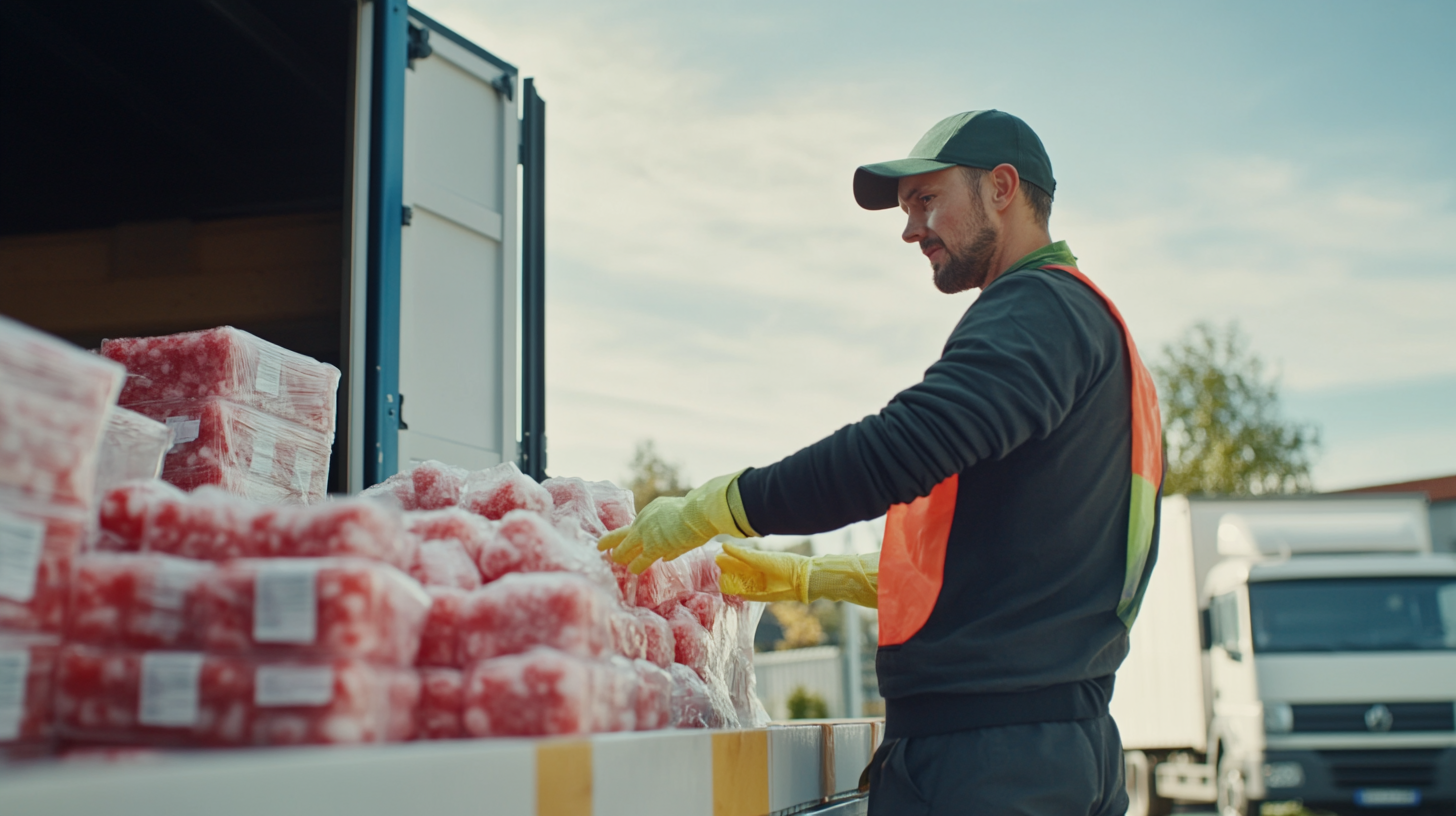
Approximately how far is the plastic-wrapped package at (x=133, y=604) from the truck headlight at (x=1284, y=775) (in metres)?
12.6

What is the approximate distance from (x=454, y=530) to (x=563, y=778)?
2.07 ft

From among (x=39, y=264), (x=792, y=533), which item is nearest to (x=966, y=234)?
(x=792, y=533)

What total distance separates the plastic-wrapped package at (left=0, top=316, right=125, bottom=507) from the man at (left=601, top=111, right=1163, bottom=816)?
1147 mm

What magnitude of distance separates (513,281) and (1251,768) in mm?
→ 10100

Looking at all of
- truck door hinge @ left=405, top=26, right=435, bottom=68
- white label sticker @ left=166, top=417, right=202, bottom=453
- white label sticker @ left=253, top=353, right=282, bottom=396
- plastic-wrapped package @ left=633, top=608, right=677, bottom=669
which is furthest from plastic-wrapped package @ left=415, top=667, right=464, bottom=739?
truck door hinge @ left=405, top=26, right=435, bottom=68

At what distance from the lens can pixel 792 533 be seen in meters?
2.61

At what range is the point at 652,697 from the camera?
226 centimetres

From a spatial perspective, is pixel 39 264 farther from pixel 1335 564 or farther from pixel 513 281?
pixel 1335 564

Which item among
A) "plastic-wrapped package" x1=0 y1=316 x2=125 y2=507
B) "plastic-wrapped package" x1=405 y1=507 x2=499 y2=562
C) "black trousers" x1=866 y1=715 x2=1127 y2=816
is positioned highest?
"plastic-wrapped package" x1=0 y1=316 x2=125 y2=507

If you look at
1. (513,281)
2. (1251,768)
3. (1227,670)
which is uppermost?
(513,281)

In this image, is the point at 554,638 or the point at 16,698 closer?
the point at 16,698

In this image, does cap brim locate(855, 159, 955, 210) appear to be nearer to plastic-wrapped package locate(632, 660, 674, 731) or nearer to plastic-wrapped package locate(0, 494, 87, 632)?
plastic-wrapped package locate(632, 660, 674, 731)

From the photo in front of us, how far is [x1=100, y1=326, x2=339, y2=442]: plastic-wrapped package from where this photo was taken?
121 inches

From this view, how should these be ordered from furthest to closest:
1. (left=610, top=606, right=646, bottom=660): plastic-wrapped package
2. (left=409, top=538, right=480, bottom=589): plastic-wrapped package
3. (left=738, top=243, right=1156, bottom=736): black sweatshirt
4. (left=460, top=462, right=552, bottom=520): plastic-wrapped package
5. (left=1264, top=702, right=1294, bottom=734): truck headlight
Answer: (left=1264, top=702, right=1294, bottom=734): truck headlight → (left=460, top=462, right=552, bottom=520): plastic-wrapped package → (left=738, top=243, right=1156, bottom=736): black sweatshirt → (left=610, top=606, right=646, bottom=660): plastic-wrapped package → (left=409, top=538, right=480, bottom=589): plastic-wrapped package
